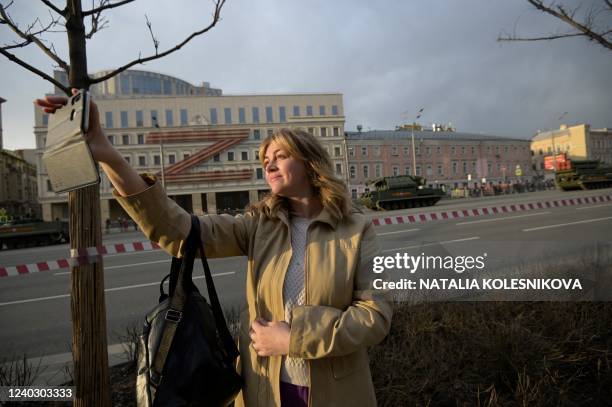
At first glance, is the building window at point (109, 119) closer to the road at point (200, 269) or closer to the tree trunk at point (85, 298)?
the road at point (200, 269)

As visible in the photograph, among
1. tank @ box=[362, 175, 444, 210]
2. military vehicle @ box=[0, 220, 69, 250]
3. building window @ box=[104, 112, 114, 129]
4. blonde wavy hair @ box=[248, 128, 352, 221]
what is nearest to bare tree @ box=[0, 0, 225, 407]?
A: blonde wavy hair @ box=[248, 128, 352, 221]

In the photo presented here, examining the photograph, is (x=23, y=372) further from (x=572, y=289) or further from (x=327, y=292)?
(x=572, y=289)

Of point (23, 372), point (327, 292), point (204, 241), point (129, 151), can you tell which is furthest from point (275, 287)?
point (129, 151)

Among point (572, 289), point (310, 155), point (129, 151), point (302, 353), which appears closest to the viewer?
point (302, 353)

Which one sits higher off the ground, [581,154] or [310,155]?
[581,154]

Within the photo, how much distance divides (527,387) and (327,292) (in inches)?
71.4

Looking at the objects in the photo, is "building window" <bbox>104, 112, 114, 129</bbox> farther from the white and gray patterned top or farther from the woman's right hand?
the white and gray patterned top

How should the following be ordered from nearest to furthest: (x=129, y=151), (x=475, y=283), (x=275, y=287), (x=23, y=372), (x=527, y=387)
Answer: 1. (x=275, y=287)
2. (x=527, y=387)
3. (x=23, y=372)
4. (x=475, y=283)
5. (x=129, y=151)

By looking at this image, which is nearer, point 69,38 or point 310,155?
point 310,155

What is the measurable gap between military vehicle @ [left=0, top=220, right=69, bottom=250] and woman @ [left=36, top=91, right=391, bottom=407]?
21217mm

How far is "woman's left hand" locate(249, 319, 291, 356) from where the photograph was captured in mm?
1336

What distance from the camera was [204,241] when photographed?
4.98 ft

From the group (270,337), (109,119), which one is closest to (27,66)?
(270,337)

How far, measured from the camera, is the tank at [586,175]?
27.7 metres
